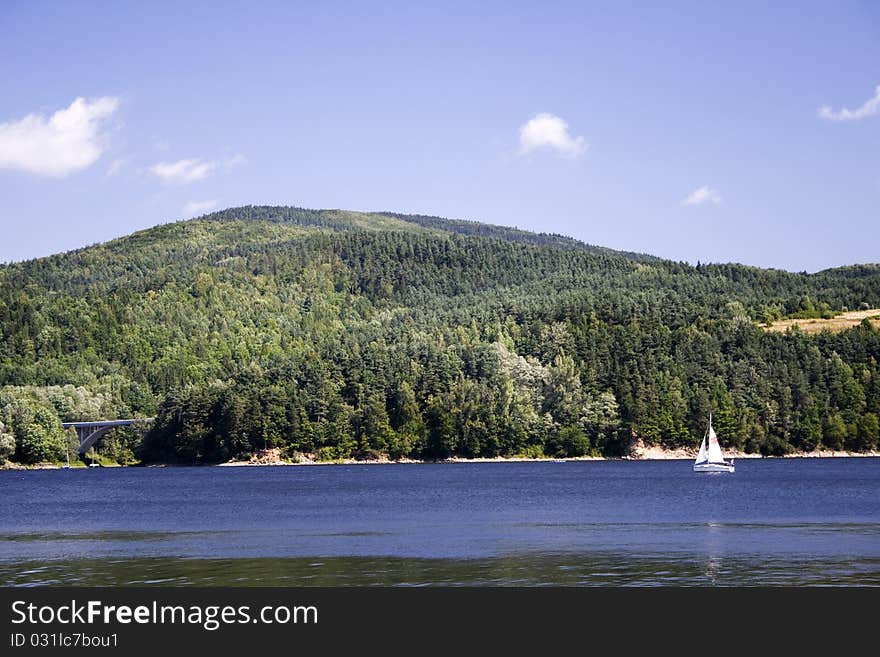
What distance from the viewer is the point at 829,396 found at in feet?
589

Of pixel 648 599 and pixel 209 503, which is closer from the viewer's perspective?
pixel 648 599

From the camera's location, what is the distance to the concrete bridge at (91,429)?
624 ft

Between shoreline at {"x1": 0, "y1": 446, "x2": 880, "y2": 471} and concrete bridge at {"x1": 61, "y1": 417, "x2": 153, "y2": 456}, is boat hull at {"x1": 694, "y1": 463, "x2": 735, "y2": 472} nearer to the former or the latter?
shoreline at {"x1": 0, "y1": 446, "x2": 880, "y2": 471}

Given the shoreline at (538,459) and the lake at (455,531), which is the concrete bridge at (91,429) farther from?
the lake at (455,531)

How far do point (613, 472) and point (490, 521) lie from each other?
66.2 m

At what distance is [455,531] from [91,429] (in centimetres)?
13490

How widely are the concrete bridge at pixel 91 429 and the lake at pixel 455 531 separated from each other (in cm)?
5774

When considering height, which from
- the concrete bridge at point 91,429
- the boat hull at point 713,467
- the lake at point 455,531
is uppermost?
the concrete bridge at point 91,429

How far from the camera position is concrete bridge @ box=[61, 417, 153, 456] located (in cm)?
19012

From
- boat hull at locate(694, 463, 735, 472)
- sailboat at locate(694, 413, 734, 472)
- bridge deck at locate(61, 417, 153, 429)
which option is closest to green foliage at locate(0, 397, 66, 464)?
bridge deck at locate(61, 417, 153, 429)

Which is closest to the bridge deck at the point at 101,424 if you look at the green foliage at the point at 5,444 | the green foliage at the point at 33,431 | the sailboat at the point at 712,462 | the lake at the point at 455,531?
the green foliage at the point at 33,431

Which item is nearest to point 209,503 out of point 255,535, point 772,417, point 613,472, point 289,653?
point 255,535

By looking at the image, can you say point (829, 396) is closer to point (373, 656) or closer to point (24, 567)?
point (24, 567)

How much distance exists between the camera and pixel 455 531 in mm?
69125
